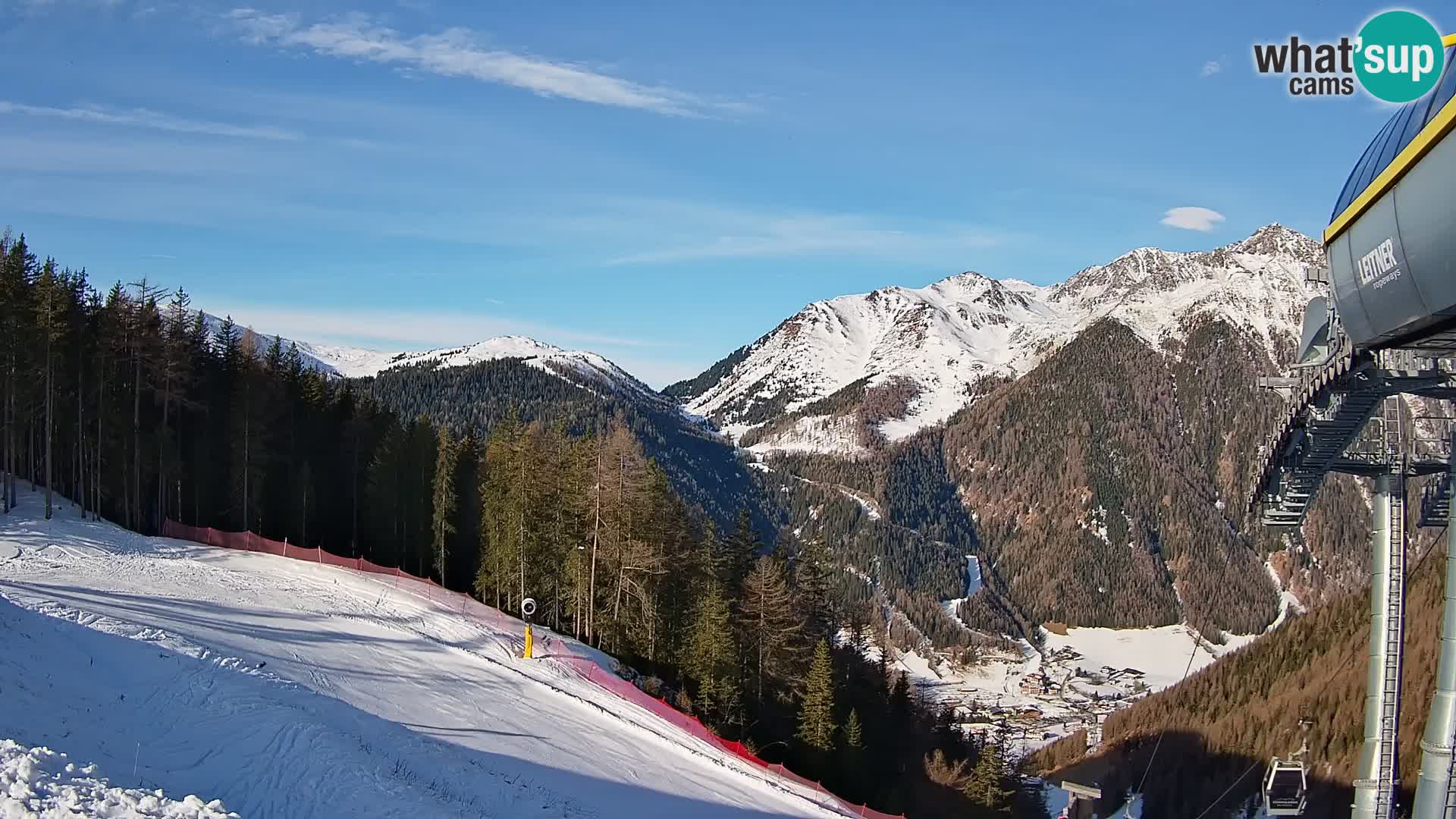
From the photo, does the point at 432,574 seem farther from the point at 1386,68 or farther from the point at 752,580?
the point at 1386,68

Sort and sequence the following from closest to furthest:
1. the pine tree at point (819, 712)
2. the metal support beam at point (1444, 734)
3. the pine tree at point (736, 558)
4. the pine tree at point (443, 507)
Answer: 1. the metal support beam at point (1444, 734)
2. the pine tree at point (819, 712)
3. the pine tree at point (736, 558)
4. the pine tree at point (443, 507)

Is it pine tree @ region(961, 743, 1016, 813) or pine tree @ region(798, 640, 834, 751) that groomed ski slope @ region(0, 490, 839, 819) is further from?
pine tree @ region(961, 743, 1016, 813)

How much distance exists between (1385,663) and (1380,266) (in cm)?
1127

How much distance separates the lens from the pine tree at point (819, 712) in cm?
4097

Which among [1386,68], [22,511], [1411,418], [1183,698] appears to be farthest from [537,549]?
[1183,698]

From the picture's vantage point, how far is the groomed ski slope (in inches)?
664

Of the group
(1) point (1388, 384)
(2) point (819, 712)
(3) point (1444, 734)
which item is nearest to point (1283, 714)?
(2) point (819, 712)

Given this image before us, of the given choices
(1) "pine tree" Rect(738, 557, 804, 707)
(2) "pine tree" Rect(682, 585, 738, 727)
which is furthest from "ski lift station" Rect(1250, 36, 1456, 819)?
(1) "pine tree" Rect(738, 557, 804, 707)

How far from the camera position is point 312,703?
22188 millimetres

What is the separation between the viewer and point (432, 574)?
5362cm

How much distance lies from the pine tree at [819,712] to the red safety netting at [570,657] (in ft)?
10.1

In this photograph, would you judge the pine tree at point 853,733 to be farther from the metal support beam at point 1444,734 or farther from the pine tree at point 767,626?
the metal support beam at point 1444,734

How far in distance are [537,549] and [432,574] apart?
40.4 ft

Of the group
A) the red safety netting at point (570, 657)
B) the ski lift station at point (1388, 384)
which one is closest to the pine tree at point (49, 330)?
the red safety netting at point (570, 657)
